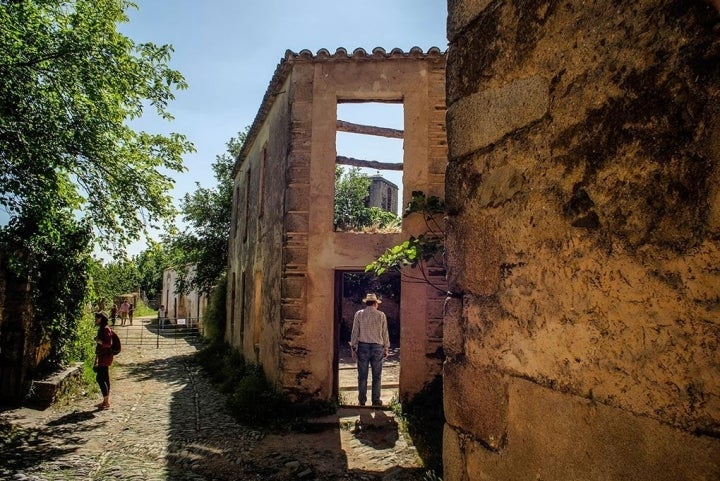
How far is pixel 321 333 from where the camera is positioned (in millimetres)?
7770

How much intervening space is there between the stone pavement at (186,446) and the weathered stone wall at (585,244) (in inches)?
158

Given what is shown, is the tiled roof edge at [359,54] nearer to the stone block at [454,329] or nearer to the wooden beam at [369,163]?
the wooden beam at [369,163]

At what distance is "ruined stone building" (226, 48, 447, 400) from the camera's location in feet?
25.2

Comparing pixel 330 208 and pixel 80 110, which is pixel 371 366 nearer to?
pixel 330 208

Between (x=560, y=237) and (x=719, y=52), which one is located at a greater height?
(x=719, y=52)

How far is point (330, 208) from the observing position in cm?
804

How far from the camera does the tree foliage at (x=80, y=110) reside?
20.9 ft

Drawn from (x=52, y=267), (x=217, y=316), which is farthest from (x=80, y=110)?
(x=217, y=316)

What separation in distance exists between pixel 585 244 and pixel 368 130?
Answer: 7651 millimetres

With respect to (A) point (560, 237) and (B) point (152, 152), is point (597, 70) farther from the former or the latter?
(B) point (152, 152)

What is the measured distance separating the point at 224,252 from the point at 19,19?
12.8 m

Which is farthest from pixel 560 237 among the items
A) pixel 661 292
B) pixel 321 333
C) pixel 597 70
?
pixel 321 333

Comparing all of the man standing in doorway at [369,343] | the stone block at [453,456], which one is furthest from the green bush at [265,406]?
the stone block at [453,456]

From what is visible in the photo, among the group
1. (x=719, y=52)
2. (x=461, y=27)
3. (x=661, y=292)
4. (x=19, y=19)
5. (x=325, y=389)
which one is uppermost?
(x=19, y=19)
